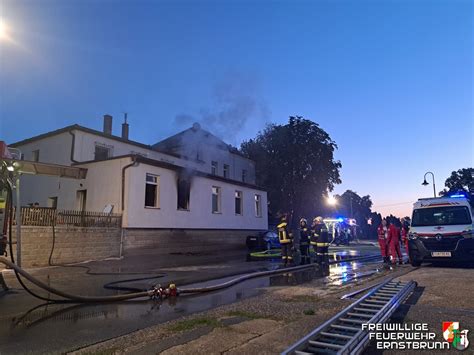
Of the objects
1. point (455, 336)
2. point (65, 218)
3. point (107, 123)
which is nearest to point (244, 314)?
point (455, 336)

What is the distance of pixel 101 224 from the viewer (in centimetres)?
1437

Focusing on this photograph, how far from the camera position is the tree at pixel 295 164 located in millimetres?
37500

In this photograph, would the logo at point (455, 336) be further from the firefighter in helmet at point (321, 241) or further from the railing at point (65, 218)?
the railing at point (65, 218)

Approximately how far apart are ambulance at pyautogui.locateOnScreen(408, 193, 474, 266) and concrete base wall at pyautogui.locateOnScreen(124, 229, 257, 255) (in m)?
11.5

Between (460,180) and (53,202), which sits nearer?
(53,202)

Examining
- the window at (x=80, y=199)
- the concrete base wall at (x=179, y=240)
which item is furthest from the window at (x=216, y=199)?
the window at (x=80, y=199)

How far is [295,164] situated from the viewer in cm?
3775

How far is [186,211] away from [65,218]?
718cm

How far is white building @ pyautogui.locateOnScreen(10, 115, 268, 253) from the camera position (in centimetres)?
1630

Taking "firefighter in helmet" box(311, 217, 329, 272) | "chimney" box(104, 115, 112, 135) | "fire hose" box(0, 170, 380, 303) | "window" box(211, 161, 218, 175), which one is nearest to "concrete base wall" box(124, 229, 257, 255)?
"window" box(211, 161, 218, 175)

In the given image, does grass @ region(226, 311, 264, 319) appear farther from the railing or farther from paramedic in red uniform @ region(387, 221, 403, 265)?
the railing

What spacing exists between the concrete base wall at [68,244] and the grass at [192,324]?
871 cm

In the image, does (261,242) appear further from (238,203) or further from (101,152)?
Answer: (101,152)

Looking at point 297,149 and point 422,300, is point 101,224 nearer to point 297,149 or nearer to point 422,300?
point 422,300
